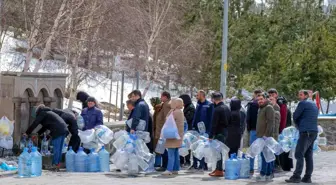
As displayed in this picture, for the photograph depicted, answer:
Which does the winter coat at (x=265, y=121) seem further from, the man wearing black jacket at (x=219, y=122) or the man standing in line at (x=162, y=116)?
the man standing in line at (x=162, y=116)

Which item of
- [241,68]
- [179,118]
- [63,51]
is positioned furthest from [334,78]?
[179,118]

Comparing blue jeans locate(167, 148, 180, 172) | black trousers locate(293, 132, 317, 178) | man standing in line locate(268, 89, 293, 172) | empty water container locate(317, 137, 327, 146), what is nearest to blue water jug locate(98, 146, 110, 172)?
blue jeans locate(167, 148, 180, 172)

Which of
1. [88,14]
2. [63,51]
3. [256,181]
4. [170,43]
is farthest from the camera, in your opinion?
[170,43]

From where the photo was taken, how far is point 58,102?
1981cm

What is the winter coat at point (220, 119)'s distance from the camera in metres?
15.4

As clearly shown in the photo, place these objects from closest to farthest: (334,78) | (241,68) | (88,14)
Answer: (88,14) < (334,78) < (241,68)

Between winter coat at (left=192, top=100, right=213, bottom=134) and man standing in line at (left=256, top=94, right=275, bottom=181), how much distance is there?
1719 mm

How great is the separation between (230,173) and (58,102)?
19.1 ft

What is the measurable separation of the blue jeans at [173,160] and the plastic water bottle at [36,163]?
2400 millimetres

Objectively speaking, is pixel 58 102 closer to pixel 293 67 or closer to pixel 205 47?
pixel 293 67

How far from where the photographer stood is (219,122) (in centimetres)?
1555

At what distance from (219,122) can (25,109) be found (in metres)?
5.06

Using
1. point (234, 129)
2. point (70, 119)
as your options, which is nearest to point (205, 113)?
point (234, 129)

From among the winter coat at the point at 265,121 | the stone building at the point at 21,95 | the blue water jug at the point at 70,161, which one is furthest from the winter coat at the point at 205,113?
the stone building at the point at 21,95
